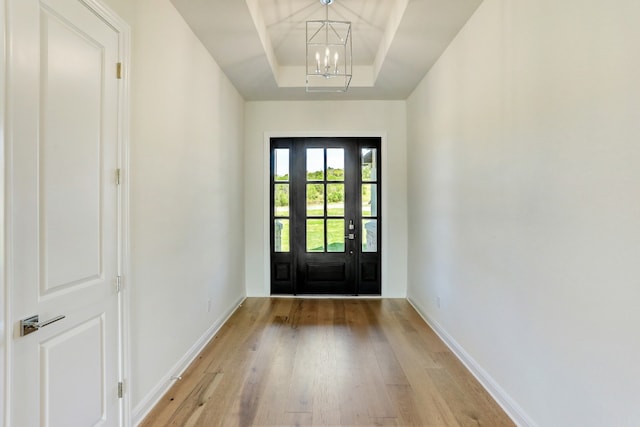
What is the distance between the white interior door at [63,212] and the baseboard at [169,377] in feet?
0.80

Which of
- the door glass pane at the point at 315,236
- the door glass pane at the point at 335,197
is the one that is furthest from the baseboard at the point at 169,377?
the door glass pane at the point at 335,197

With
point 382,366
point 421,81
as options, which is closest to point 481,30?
point 421,81

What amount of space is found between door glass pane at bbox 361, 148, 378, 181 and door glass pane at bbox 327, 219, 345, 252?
751 mm

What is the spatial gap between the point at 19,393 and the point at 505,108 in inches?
112

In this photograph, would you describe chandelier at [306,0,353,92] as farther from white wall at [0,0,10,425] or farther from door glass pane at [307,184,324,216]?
white wall at [0,0,10,425]

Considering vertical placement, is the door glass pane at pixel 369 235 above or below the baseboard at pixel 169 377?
above

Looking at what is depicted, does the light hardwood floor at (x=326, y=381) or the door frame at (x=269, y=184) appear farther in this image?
the door frame at (x=269, y=184)

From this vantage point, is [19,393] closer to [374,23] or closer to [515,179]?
[515,179]

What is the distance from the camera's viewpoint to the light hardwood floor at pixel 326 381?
2002 millimetres

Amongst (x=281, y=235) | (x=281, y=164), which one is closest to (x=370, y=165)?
(x=281, y=164)

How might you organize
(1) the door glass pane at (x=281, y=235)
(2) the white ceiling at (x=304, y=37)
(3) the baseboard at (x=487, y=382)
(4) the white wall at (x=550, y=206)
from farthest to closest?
(1) the door glass pane at (x=281, y=235) → (2) the white ceiling at (x=304, y=37) → (3) the baseboard at (x=487, y=382) → (4) the white wall at (x=550, y=206)

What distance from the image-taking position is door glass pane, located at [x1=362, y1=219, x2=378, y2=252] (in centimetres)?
468

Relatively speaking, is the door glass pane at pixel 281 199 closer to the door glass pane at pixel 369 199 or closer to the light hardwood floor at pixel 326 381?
the door glass pane at pixel 369 199

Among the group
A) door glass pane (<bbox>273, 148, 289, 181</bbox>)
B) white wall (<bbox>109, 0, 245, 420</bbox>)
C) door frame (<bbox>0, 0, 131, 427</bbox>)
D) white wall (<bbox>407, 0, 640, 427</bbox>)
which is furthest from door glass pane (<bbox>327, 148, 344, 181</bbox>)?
door frame (<bbox>0, 0, 131, 427</bbox>)
